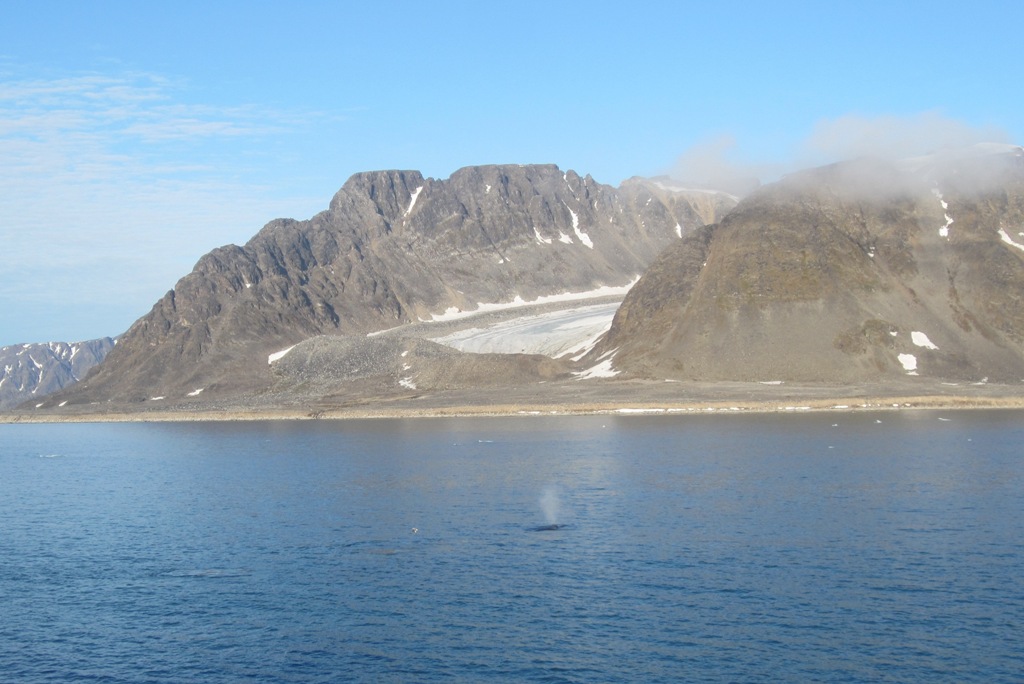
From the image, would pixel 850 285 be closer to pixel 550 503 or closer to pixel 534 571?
pixel 550 503

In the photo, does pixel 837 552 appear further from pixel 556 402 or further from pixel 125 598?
pixel 556 402

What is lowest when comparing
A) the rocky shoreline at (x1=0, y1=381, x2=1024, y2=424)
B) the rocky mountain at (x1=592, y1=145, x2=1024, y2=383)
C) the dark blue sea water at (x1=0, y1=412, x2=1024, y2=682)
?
the dark blue sea water at (x1=0, y1=412, x2=1024, y2=682)

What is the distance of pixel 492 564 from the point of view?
3969 cm

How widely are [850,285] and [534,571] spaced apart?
411 ft

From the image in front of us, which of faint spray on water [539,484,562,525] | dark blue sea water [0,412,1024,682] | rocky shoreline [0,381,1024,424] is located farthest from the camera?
rocky shoreline [0,381,1024,424]

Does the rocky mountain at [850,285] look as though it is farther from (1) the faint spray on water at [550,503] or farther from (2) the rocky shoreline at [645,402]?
(1) the faint spray on water at [550,503]

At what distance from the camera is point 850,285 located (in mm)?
152375

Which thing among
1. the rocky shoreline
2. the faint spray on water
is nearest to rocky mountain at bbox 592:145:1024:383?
the rocky shoreline

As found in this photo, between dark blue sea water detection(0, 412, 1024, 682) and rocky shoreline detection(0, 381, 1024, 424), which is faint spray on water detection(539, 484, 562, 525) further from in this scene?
rocky shoreline detection(0, 381, 1024, 424)

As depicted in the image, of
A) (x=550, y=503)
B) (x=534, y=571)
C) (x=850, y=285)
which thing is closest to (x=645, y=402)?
(x=850, y=285)

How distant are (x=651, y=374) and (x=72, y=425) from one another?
96324 millimetres

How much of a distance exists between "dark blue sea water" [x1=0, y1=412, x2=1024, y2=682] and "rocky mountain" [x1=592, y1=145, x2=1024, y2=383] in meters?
66.3

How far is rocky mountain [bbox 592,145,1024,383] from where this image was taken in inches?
5517

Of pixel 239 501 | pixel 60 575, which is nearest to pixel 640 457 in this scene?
pixel 239 501
